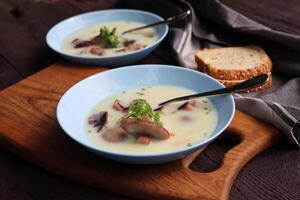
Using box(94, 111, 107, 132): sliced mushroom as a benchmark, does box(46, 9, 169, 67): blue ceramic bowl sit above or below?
below

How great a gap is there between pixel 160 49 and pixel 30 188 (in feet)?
2.91

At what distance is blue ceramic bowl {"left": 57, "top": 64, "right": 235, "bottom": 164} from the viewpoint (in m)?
1.28

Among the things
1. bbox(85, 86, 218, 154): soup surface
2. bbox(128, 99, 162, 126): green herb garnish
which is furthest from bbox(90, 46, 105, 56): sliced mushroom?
bbox(128, 99, 162, 126): green herb garnish

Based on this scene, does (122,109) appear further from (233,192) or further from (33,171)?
(233,192)

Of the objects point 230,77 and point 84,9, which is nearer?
point 230,77

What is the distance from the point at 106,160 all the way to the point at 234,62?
0.70 meters

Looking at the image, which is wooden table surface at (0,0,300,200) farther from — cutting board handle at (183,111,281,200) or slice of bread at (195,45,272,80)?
slice of bread at (195,45,272,80)

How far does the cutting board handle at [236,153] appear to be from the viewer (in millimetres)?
1172

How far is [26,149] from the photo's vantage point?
134cm

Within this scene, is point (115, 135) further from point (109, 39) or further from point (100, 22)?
point (100, 22)

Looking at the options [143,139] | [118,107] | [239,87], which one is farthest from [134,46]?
[143,139]

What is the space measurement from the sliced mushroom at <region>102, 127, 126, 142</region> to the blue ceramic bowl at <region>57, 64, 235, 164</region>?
0.05 metres

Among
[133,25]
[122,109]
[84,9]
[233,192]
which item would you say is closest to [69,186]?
[122,109]

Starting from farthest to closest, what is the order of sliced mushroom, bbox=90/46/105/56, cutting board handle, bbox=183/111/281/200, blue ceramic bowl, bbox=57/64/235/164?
sliced mushroom, bbox=90/46/105/56, blue ceramic bowl, bbox=57/64/235/164, cutting board handle, bbox=183/111/281/200
